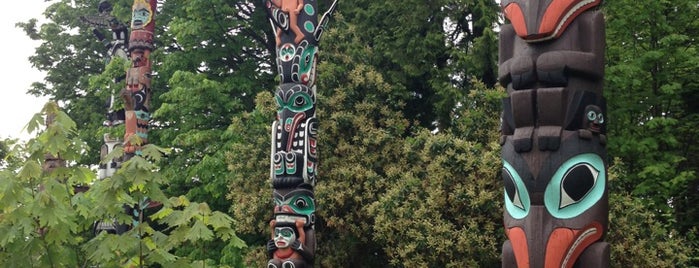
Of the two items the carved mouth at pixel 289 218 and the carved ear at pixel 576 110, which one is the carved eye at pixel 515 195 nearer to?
the carved ear at pixel 576 110

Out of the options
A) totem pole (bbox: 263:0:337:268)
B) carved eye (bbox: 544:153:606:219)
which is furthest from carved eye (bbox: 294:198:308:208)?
carved eye (bbox: 544:153:606:219)

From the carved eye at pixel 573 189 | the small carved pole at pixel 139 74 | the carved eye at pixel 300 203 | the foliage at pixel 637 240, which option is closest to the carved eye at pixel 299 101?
the carved eye at pixel 300 203

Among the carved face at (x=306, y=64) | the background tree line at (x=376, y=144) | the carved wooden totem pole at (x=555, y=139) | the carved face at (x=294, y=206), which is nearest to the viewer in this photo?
the background tree line at (x=376, y=144)

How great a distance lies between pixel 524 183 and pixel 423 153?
5.77m

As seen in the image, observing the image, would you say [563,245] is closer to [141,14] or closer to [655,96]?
[655,96]

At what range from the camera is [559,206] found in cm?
622

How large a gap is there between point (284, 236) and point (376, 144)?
3.74 metres

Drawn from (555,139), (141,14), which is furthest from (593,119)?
(141,14)

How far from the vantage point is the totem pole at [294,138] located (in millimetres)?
10438

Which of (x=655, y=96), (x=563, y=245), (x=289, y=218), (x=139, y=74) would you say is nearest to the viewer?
(x=563, y=245)

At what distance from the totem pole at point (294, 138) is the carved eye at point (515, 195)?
4.35 m

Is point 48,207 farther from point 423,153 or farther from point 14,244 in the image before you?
point 423,153

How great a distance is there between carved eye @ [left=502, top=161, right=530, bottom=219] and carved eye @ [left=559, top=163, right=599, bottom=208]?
0.31m

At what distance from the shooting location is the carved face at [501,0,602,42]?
652cm
